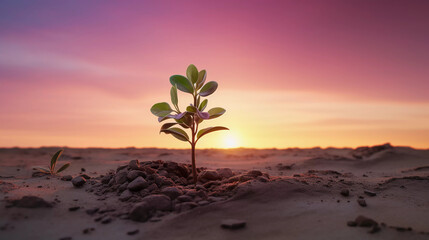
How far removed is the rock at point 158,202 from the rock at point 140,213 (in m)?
0.07

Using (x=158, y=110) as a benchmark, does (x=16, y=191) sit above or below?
below

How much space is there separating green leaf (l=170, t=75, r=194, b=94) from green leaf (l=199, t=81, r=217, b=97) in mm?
169

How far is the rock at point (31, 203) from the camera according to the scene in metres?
3.82

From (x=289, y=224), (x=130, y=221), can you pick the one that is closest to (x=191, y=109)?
(x=130, y=221)

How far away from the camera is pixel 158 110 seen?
15.5ft

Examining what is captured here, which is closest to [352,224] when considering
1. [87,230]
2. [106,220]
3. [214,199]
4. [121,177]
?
[214,199]

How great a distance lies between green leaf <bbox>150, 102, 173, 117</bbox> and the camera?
15.4 feet

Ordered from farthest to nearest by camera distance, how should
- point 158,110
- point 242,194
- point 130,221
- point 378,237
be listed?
point 158,110 → point 242,194 → point 130,221 → point 378,237

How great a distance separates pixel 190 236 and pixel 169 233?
225mm

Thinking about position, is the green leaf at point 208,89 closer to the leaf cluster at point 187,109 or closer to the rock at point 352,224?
the leaf cluster at point 187,109

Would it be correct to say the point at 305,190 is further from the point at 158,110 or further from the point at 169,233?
the point at 158,110

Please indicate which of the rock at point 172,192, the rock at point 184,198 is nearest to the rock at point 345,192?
the rock at point 184,198

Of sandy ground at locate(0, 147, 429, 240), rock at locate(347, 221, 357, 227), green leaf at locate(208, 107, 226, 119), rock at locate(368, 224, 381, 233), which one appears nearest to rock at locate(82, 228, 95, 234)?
sandy ground at locate(0, 147, 429, 240)

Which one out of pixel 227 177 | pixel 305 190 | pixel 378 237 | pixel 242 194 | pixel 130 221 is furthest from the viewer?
pixel 227 177
